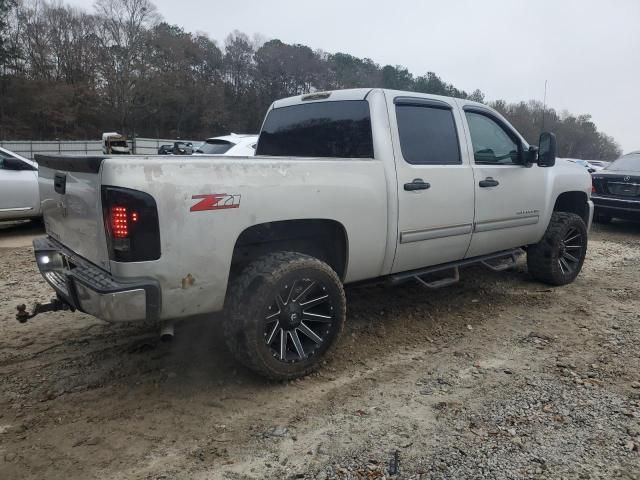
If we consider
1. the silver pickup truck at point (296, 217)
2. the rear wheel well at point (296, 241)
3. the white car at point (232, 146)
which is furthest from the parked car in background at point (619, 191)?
the rear wheel well at point (296, 241)

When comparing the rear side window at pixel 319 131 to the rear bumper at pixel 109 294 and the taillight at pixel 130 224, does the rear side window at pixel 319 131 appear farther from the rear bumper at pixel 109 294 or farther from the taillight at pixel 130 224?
→ the rear bumper at pixel 109 294

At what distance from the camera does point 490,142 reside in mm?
4672

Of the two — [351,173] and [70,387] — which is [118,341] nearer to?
[70,387]

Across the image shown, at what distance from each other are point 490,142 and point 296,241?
2271mm

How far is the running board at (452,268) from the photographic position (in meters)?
4.03

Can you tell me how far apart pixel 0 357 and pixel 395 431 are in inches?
114

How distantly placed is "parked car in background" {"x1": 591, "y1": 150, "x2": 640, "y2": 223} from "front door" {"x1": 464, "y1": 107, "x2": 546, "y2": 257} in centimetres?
552

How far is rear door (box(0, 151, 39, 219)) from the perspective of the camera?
307 inches

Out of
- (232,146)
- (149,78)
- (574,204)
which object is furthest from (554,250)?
(149,78)

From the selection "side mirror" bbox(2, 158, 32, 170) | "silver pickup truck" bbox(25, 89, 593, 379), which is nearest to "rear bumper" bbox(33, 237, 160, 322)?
"silver pickup truck" bbox(25, 89, 593, 379)

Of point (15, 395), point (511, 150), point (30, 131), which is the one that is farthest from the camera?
point (30, 131)

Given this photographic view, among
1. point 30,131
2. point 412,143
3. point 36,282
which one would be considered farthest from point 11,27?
point 412,143

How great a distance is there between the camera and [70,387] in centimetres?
322

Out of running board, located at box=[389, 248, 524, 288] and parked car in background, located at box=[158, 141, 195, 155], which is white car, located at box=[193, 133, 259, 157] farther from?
running board, located at box=[389, 248, 524, 288]
